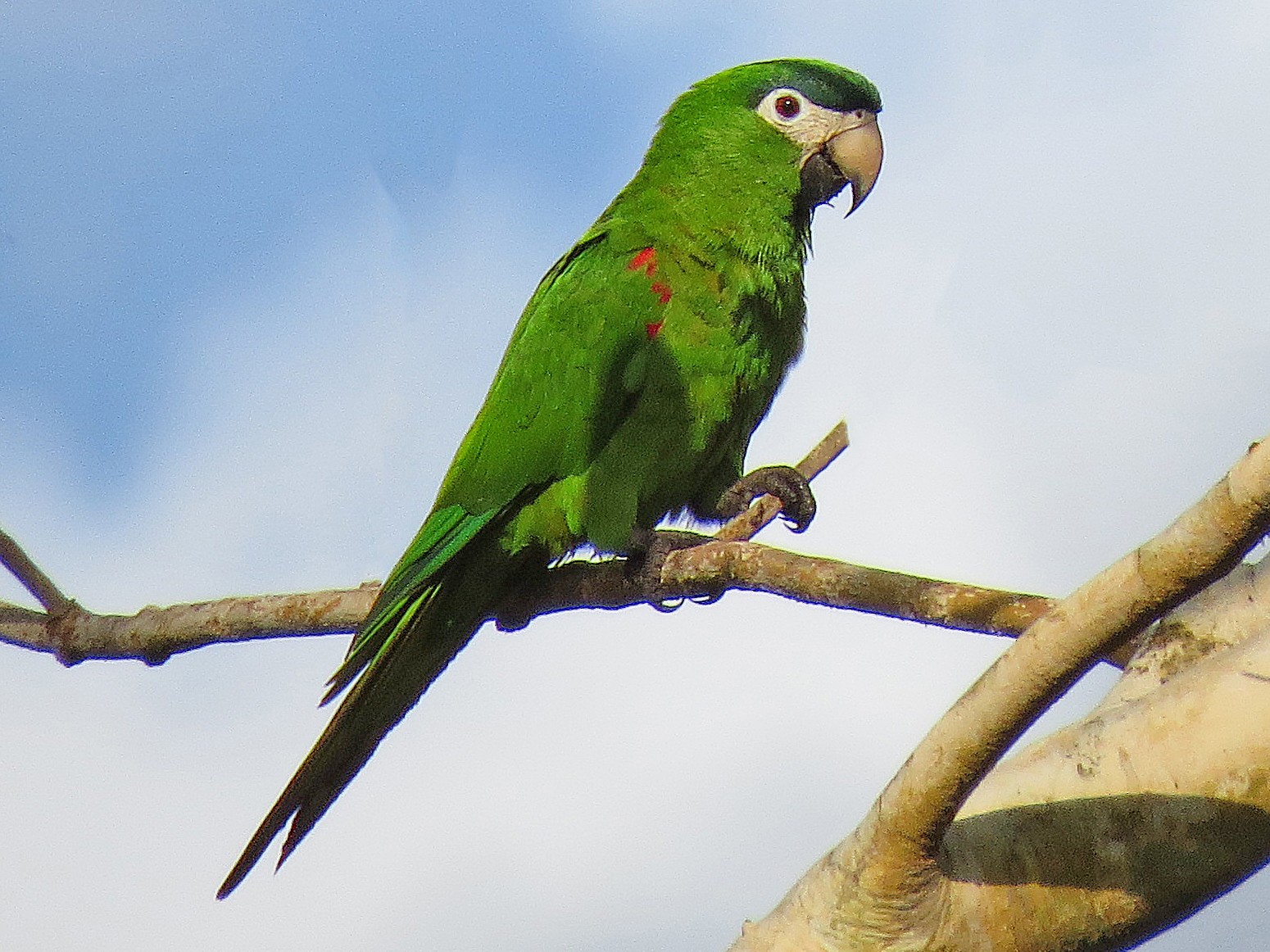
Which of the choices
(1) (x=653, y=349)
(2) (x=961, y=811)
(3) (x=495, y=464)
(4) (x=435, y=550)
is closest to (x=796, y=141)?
(1) (x=653, y=349)

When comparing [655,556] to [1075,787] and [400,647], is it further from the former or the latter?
[1075,787]

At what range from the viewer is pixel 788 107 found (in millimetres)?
2963

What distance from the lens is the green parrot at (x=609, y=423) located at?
2469mm

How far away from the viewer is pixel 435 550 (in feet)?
8.13

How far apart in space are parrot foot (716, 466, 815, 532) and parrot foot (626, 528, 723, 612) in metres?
0.14

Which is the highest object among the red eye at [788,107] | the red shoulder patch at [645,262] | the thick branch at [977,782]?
the red eye at [788,107]

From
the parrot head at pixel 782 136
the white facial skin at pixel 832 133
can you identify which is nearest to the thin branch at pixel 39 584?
the parrot head at pixel 782 136

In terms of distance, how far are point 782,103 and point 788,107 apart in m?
0.02

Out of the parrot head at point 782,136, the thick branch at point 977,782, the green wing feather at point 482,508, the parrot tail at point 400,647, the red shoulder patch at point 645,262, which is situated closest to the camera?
the thick branch at point 977,782

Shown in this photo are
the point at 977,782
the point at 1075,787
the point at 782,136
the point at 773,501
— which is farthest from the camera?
the point at 782,136

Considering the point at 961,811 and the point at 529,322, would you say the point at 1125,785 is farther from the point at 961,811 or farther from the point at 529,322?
the point at 529,322

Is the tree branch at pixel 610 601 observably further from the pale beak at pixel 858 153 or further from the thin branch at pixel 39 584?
the pale beak at pixel 858 153

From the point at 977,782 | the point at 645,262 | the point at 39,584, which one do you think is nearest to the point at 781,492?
the point at 645,262

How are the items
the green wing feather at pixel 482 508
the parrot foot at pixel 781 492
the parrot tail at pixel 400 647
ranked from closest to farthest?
1. the parrot tail at pixel 400 647
2. the green wing feather at pixel 482 508
3. the parrot foot at pixel 781 492
